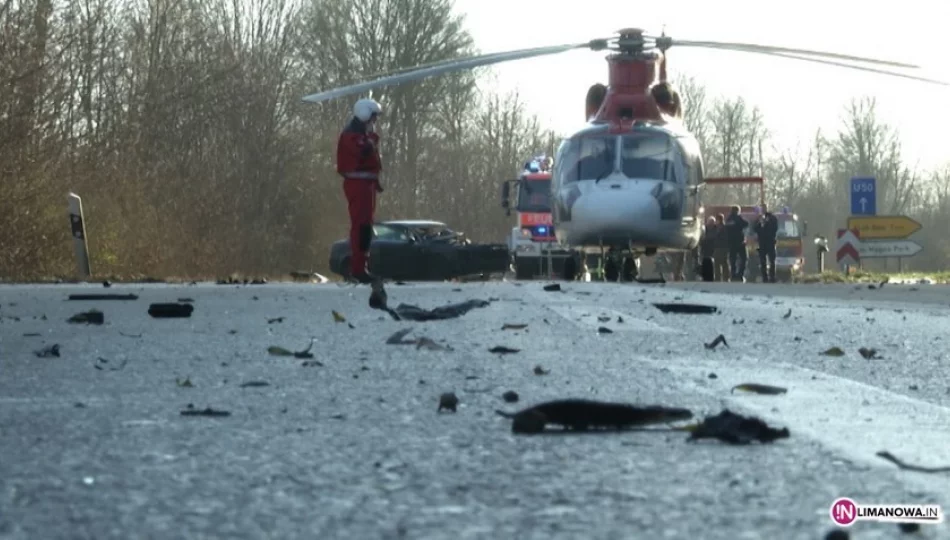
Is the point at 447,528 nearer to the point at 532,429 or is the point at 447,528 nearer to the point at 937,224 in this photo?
the point at 532,429

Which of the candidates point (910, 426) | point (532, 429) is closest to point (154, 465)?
point (532, 429)

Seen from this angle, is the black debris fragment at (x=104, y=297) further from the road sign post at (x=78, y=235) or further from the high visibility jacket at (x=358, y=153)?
the road sign post at (x=78, y=235)

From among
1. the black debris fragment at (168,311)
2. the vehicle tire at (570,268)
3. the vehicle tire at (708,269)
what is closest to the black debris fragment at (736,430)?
the black debris fragment at (168,311)

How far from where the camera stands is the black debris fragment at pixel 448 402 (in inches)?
174

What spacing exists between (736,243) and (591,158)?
371 inches

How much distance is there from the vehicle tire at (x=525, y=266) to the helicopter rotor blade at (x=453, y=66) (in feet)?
41.8

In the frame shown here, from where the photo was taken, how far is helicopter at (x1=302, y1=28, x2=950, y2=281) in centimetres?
2798

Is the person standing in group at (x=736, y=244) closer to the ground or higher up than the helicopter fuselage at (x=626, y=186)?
closer to the ground

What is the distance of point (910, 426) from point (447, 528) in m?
1.81

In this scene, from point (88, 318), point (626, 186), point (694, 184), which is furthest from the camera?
point (694, 184)

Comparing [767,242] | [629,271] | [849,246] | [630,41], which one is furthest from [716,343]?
[849,246]

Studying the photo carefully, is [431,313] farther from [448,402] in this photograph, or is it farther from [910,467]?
[910,467]

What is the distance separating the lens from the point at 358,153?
13.3 meters

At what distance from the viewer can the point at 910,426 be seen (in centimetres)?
404
